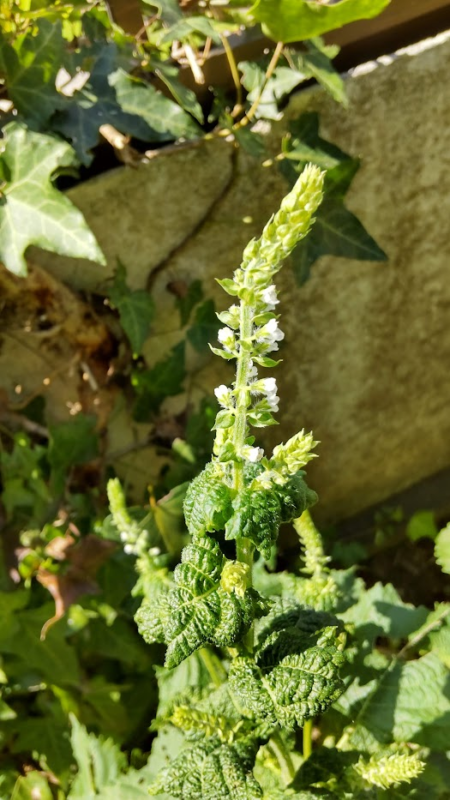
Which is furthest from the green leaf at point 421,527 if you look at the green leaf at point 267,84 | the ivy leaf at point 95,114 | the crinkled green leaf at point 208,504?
the crinkled green leaf at point 208,504

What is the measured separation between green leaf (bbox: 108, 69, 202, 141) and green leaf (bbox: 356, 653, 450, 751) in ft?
3.09

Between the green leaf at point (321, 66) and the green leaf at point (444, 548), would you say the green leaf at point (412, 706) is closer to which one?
the green leaf at point (444, 548)

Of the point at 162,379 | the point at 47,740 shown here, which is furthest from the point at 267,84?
the point at 47,740

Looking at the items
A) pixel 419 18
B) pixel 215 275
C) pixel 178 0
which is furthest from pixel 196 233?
pixel 419 18

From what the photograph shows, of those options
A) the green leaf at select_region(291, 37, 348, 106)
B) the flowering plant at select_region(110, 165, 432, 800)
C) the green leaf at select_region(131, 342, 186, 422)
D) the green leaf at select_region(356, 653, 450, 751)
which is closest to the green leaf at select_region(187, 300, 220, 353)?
the green leaf at select_region(131, 342, 186, 422)

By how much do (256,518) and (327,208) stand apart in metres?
0.85

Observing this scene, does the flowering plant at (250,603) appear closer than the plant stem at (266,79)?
Yes

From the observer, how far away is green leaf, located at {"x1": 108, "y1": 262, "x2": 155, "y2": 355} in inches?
54.6

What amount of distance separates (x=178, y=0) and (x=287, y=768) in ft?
4.11

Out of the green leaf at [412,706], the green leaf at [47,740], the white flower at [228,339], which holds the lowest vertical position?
the green leaf at [47,740]

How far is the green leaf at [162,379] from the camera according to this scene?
4.98 ft

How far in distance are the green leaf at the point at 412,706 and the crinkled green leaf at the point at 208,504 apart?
0.50 m

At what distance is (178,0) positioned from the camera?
127 centimetres

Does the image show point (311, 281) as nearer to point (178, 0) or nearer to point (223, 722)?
point (178, 0)
